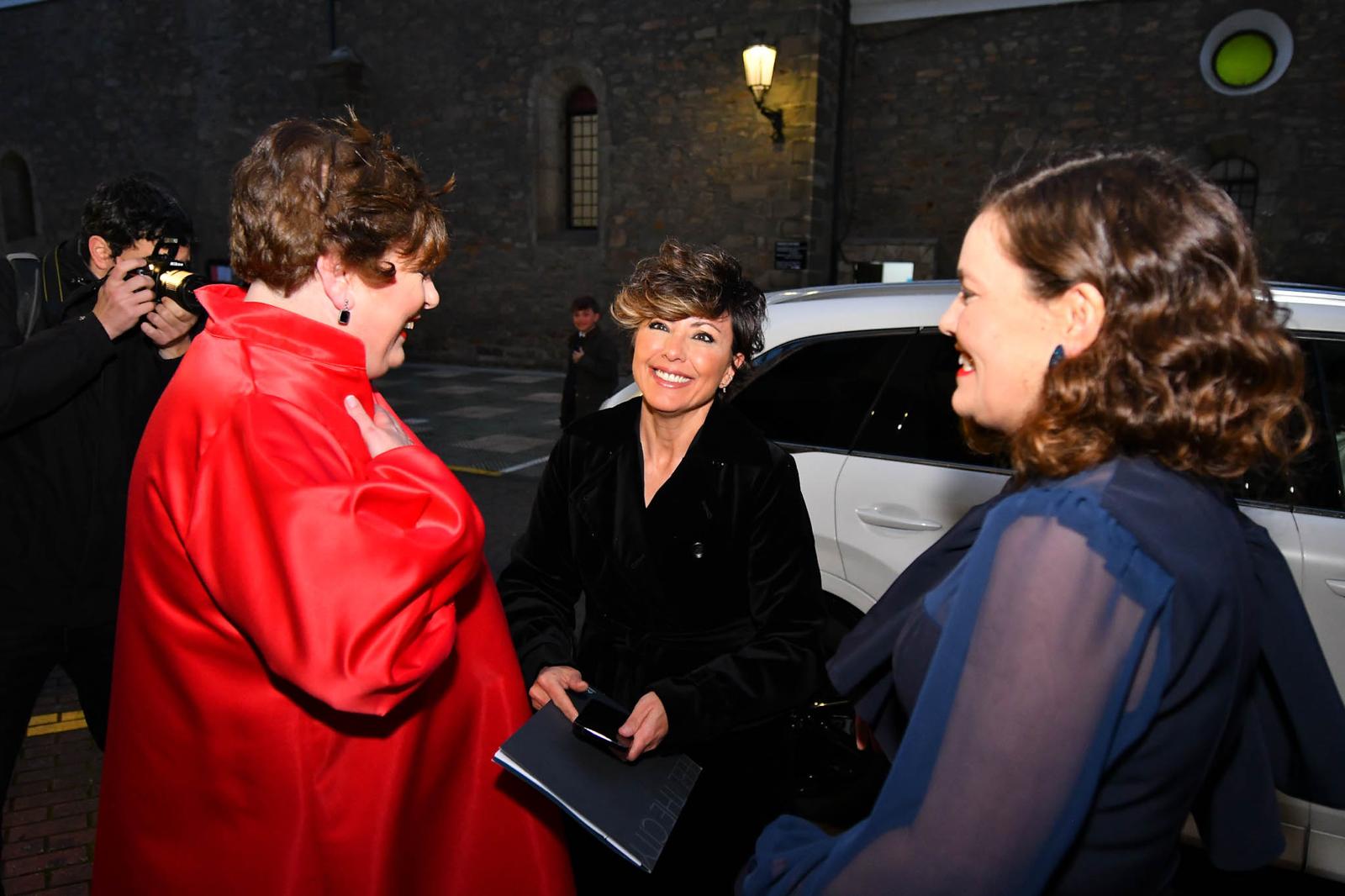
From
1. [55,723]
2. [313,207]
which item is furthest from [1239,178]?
[55,723]

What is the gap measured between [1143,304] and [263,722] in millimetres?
1295

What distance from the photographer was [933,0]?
490 inches

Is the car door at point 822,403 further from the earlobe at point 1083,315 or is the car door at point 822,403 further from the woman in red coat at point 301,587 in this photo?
the earlobe at point 1083,315

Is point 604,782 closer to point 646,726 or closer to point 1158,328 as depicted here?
point 646,726

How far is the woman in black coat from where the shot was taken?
198 cm

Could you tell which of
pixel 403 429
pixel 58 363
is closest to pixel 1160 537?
pixel 403 429

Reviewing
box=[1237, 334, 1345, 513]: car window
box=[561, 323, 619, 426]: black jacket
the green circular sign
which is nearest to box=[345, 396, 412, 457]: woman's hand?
box=[1237, 334, 1345, 513]: car window

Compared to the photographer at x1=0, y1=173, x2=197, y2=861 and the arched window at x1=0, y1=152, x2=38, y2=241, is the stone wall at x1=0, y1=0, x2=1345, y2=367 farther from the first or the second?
the photographer at x1=0, y1=173, x2=197, y2=861

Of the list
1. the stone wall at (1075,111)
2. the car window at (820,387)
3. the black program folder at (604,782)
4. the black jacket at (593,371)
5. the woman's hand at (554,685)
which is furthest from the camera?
the stone wall at (1075,111)

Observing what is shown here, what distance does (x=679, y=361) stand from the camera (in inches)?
80.1

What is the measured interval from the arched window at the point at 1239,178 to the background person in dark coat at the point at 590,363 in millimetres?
9208

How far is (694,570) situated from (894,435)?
1120 millimetres

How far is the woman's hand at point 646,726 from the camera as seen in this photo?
1.69 metres

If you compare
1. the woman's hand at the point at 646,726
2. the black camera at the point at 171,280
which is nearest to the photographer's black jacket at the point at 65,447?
the black camera at the point at 171,280
